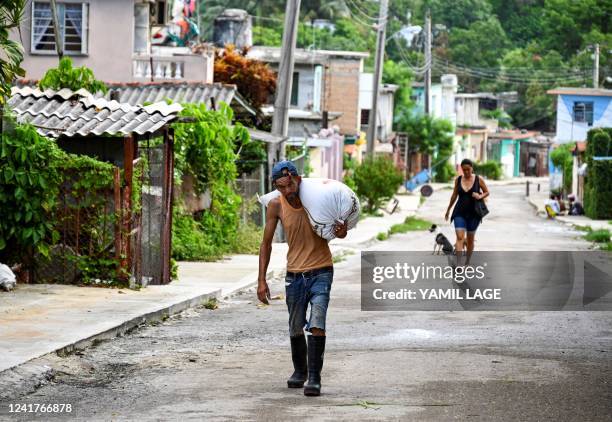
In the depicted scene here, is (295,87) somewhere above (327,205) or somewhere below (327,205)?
above

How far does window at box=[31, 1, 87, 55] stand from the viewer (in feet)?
107

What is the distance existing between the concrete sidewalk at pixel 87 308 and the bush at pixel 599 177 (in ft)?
82.9

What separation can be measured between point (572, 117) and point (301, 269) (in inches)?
2584

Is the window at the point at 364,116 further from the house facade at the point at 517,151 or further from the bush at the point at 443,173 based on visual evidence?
the house facade at the point at 517,151

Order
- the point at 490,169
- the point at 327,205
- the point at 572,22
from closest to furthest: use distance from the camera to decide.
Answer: the point at 327,205 < the point at 490,169 < the point at 572,22

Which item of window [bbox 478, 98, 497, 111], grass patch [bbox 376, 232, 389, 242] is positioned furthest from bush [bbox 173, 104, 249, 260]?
window [bbox 478, 98, 497, 111]

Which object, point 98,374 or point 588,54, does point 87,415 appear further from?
point 588,54

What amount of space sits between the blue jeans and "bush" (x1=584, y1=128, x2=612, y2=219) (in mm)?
35550

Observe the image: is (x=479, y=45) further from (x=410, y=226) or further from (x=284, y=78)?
(x=284, y=78)

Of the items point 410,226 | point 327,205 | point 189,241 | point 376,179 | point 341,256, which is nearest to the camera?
point 327,205

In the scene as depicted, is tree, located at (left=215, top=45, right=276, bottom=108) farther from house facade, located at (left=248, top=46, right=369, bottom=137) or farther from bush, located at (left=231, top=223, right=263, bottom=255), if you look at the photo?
bush, located at (left=231, top=223, right=263, bottom=255)

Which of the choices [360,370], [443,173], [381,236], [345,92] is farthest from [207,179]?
[443,173]

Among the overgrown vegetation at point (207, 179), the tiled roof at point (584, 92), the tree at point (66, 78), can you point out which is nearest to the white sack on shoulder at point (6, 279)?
the tree at point (66, 78)

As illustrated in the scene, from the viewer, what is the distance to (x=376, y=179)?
140 ft
